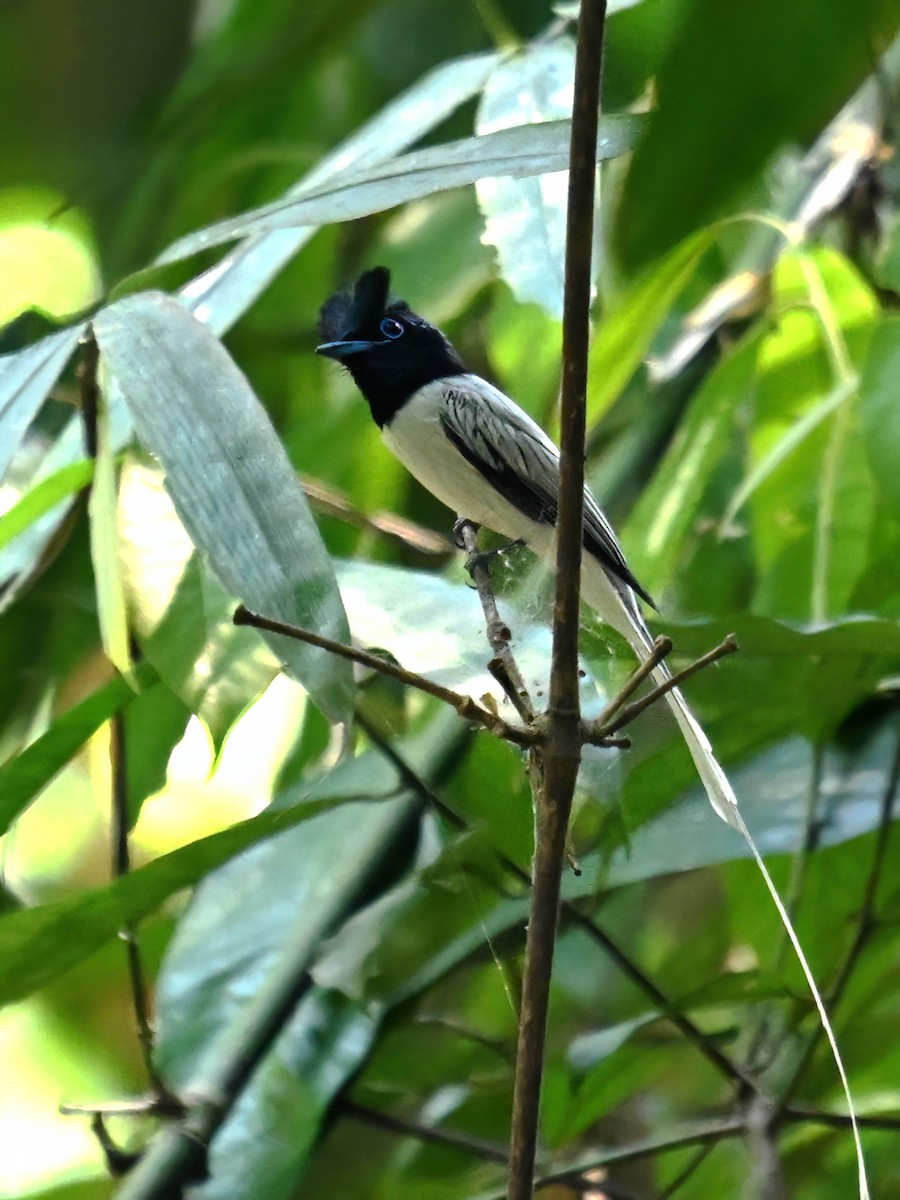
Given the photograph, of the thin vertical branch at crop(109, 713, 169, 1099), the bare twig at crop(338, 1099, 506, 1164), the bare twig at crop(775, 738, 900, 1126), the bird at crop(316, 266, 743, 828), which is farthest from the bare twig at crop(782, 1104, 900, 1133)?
the thin vertical branch at crop(109, 713, 169, 1099)

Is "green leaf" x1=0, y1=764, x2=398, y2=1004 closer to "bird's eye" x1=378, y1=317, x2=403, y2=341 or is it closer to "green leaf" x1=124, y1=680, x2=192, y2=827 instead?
"green leaf" x1=124, y1=680, x2=192, y2=827

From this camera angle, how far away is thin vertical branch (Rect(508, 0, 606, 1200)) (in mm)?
548

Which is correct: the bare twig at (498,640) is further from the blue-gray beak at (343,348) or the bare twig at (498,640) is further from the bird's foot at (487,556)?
the blue-gray beak at (343,348)

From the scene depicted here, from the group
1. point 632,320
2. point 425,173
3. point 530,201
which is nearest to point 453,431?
point 632,320

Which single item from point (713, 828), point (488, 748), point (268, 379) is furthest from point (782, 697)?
point (268, 379)

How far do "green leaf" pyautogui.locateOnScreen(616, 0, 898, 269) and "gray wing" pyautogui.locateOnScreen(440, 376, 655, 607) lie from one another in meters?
0.32

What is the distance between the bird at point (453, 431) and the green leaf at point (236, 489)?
0.40 meters

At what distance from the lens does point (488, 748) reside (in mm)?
963

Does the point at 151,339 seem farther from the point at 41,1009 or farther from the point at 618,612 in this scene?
the point at 41,1009

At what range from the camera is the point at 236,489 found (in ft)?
2.11

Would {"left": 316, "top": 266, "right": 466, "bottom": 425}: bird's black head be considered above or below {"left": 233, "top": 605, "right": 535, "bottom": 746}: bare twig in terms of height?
above

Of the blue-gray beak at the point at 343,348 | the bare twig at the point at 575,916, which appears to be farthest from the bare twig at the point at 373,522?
the bare twig at the point at 575,916

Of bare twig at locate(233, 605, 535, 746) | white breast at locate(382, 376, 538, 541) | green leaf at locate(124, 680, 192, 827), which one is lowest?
bare twig at locate(233, 605, 535, 746)

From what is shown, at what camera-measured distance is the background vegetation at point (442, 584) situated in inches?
30.1
